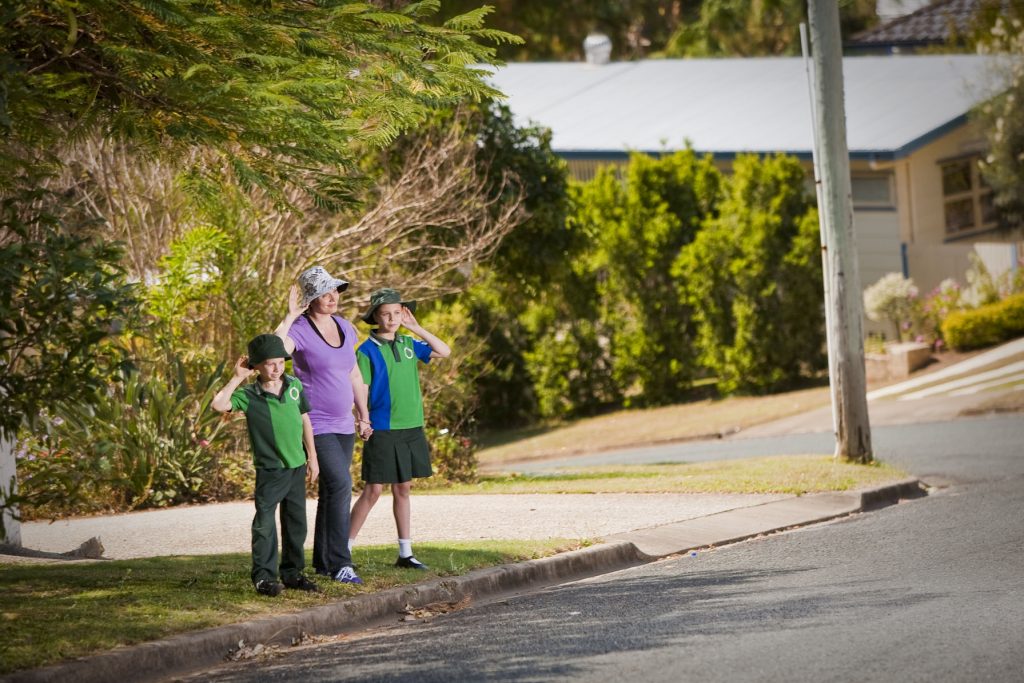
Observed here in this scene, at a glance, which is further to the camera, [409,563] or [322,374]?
[409,563]

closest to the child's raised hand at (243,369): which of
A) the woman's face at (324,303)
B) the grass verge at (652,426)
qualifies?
the woman's face at (324,303)

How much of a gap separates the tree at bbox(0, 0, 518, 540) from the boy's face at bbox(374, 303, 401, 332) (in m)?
1.08

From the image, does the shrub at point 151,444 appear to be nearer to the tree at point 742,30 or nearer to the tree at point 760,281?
the tree at point 760,281

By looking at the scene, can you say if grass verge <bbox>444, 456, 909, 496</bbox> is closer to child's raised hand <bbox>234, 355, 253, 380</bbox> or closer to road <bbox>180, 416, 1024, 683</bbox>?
road <bbox>180, 416, 1024, 683</bbox>

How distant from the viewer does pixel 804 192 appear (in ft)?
84.7

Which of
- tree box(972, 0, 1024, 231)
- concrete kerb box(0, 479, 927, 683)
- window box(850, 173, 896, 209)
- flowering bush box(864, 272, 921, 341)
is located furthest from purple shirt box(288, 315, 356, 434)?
tree box(972, 0, 1024, 231)

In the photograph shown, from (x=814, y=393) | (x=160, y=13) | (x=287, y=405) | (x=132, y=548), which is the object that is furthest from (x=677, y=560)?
(x=814, y=393)

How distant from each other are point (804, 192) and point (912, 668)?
20151mm

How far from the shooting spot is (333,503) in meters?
8.77

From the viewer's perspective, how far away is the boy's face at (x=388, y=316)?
9.16 meters

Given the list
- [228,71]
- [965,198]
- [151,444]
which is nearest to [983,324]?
[965,198]

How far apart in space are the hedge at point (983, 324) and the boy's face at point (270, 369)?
18036 millimetres

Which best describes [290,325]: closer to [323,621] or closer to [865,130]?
[323,621]

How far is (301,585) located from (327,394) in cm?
115
